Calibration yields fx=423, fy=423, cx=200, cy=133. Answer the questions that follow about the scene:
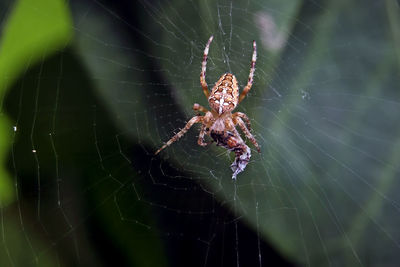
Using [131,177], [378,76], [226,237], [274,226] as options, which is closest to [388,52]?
[378,76]

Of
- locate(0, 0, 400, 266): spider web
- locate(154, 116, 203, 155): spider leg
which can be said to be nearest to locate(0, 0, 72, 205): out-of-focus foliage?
locate(0, 0, 400, 266): spider web

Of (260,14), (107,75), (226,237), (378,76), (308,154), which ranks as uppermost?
(260,14)

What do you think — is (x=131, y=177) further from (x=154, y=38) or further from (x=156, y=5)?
(x=156, y=5)

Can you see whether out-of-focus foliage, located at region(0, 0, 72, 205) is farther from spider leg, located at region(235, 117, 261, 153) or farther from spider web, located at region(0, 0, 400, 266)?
spider leg, located at region(235, 117, 261, 153)

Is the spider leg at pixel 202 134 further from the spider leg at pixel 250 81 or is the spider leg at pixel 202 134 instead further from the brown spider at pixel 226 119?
the spider leg at pixel 250 81

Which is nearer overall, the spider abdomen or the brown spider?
the brown spider

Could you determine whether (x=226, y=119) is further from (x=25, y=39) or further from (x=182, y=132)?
(x=25, y=39)

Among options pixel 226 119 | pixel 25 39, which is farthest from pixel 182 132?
pixel 25 39
